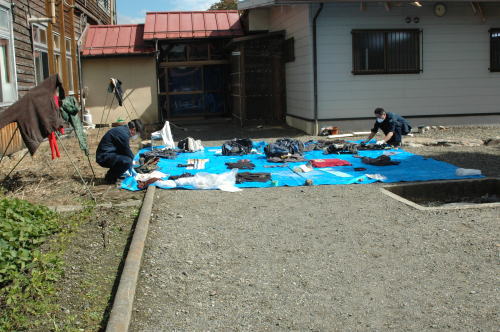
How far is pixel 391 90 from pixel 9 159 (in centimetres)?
952

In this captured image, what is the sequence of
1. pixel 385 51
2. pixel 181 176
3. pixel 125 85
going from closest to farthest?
pixel 181 176
pixel 385 51
pixel 125 85

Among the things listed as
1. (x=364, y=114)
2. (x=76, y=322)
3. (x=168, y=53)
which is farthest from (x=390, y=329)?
(x=168, y=53)

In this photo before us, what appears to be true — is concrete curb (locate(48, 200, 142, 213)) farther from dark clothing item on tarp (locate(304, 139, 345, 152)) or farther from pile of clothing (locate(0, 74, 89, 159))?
dark clothing item on tarp (locate(304, 139, 345, 152))

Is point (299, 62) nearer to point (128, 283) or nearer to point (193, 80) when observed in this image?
point (193, 80)

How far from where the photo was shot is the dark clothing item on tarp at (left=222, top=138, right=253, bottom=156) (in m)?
12.0

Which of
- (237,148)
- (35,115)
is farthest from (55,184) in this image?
(237,148)

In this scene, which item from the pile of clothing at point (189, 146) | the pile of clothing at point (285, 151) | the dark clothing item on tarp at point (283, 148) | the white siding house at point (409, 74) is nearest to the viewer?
the pile of clothing at point (285, 151)

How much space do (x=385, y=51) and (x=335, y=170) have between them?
6238 millimetres

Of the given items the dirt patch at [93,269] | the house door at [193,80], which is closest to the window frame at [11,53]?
the dirt patch at [93,269]

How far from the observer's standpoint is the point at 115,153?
28.7 feet

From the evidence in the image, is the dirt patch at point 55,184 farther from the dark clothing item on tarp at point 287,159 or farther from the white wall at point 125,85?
the white wall at point 125,85

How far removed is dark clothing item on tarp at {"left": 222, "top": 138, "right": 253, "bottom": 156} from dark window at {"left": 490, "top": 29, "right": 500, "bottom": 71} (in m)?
7.45

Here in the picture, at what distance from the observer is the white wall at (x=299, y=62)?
47.6 feet

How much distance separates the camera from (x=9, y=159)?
1056cm
